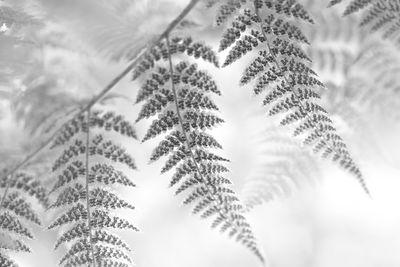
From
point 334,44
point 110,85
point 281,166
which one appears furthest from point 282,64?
point 281,166

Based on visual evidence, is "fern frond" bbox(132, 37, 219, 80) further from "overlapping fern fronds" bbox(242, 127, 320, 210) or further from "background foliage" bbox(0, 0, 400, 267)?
"overlapping fern fronds" bbox(242, 127, 320, 210)

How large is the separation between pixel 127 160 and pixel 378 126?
A: 2.48 m

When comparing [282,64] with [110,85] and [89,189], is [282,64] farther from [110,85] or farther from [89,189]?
[89,189]

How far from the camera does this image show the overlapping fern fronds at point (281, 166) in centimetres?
381

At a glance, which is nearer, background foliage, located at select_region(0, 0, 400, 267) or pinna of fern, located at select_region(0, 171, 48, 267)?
pinna of fern, located at select_region(0, 171, 48, 267)

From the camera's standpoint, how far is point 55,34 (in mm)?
2547

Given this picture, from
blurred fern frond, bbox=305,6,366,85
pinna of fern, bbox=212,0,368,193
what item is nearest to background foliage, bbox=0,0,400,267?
blurred fern frond, bbox=305,6,366,85

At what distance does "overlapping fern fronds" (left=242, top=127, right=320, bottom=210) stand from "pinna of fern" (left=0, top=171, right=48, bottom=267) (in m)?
2.15

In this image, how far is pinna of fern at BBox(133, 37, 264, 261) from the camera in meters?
1.69

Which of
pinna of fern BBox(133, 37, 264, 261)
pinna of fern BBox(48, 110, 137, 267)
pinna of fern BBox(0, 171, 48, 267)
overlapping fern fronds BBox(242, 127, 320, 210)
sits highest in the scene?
overlapping fern fronds BBox(242, 127, 320, 210)

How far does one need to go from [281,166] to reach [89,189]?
91.7 inches

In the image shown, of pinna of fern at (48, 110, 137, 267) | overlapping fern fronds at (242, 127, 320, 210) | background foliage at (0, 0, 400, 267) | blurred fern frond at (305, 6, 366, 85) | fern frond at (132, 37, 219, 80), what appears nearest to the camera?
fern frond at (132, 37, 219, 80)

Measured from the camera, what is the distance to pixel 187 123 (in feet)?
5.65

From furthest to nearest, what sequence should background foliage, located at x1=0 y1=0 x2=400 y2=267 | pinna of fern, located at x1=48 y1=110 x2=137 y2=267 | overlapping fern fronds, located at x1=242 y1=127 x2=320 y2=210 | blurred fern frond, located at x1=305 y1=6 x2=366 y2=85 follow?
overlapping fern fronds, located at x1=242 y1=127 x2=320 y2=210 → blurred fern frond, located at x1=305 y1=6 x2=366 y2=85 → background foliage, located at x1=0 y1=0 x2=400 y2=267 → pinna of fern, located at x1=48 y1=110 x2=137 y2=267
